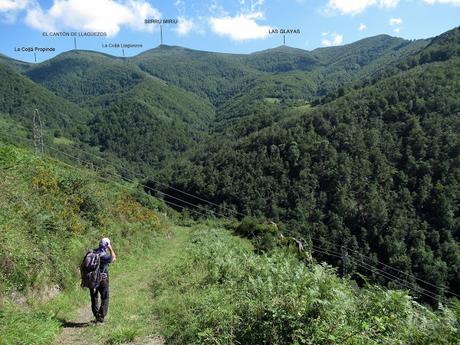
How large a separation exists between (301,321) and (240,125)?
17315 cm

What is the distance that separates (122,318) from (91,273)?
1246 millimetres

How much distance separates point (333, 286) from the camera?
6.82m

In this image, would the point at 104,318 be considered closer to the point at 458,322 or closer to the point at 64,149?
the point at 458,322

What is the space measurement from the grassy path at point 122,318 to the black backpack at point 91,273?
0.84 m

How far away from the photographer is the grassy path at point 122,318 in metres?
7.48

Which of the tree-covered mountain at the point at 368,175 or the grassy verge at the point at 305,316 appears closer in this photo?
the grassy verge at the point at 305,316

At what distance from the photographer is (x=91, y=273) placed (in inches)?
328

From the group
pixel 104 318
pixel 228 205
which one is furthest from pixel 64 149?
pixel 104 318

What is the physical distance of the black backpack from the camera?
8.30 metres

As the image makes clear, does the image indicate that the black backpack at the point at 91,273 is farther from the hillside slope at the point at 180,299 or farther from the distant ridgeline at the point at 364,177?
the distant ridgeline at the point at 364,177

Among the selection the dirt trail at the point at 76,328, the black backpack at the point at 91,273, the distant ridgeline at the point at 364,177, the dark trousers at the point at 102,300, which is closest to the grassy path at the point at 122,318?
the dirt trail at the point at 76,328

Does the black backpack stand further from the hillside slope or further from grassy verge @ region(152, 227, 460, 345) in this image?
grassy verge @ region(152, 227, 460, 345)

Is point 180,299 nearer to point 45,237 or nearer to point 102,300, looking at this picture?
point 102,300

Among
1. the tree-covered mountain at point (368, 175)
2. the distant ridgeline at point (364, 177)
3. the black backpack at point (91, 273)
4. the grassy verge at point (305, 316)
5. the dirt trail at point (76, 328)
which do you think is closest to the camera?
the grassy verge at point (305, 316)
